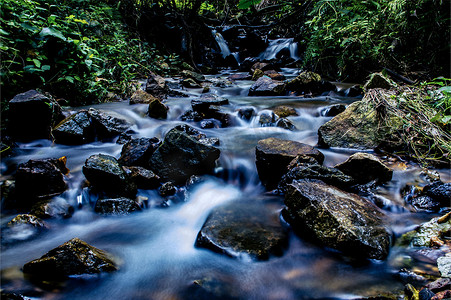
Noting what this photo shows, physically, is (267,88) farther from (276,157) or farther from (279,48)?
(279,48)

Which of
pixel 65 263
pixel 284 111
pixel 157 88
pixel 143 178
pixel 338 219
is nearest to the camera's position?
pixel 65 263

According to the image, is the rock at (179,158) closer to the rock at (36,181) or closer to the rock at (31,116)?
the rock at (36,181)

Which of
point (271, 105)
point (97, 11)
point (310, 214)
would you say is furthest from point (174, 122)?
point (97, 11)

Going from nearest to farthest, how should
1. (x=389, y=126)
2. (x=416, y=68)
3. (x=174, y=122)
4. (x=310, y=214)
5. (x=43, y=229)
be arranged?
(x=310, y=214), (x=43, y=229), (x=389, y=126), (x=174, y=122), (x=416, y=68)

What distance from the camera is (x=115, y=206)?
8.81ft

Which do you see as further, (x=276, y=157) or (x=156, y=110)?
(x=156, y=110)

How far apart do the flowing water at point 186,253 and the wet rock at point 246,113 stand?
177 centimetres

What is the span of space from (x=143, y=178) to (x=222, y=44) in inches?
469

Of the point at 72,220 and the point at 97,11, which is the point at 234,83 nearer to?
the point at 97,11

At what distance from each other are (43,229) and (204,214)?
1.60 metres

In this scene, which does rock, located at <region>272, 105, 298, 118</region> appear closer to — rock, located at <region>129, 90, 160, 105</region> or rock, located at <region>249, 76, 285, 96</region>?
rock, located at <region>249, 76, 285, 96</region>

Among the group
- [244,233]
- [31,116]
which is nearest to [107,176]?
[244,233]

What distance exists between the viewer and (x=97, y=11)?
24.8ft

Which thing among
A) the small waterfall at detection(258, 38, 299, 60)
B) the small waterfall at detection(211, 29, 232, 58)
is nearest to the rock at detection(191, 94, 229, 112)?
the small waterfall at detection(258, 38, 299, 60)
